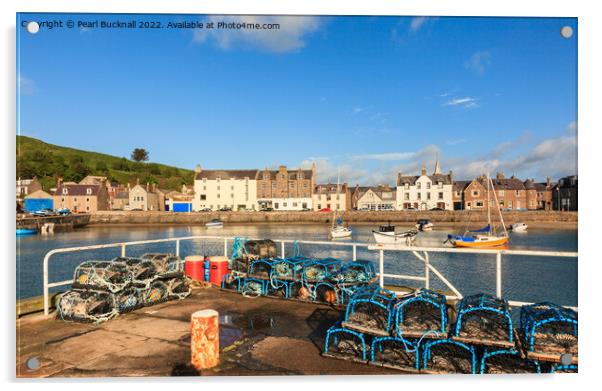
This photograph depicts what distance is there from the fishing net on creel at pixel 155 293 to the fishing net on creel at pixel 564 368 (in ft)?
19.6

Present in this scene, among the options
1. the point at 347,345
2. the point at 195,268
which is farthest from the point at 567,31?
the point at 195,268

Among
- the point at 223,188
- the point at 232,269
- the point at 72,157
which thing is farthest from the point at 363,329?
the point at 72,157

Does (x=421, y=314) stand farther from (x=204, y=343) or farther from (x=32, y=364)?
(x=32, y=364)

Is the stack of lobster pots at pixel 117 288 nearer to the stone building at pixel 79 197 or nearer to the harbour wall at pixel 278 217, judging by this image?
the harbour wall at pixel 278 217

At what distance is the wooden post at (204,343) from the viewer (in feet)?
14.1

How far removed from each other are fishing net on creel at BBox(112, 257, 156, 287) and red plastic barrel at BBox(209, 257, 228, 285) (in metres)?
1.56

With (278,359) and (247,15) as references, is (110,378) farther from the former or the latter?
(247,15)

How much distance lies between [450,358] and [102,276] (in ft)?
17.8

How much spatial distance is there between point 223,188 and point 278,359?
212ft

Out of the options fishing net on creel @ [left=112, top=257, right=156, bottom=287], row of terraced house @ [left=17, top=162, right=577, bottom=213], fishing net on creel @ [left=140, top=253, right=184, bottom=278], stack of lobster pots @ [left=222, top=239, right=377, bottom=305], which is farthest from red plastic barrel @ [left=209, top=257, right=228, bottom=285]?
row of terraced house @ [left=17, top=162, right=577, bottom=213]

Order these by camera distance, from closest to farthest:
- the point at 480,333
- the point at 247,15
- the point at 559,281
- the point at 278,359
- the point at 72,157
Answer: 1. the point at 480,333
2. the point at 278,359
3. the point at 247,15
4. the point at 559,281
5. the point at 72,157

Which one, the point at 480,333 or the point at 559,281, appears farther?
the point at 559,281

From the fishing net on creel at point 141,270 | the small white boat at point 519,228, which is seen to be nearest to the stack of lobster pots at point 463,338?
the fishing net on creel at point 141,270

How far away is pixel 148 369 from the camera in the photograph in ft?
14.1
